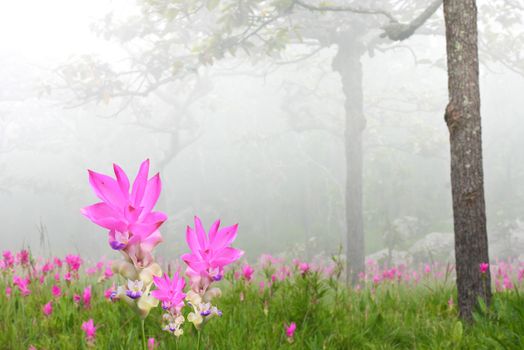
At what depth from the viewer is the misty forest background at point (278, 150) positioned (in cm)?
1877

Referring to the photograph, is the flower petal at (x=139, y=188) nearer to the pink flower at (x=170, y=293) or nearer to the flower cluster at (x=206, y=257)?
the flower cluster at (x=206, y=257)

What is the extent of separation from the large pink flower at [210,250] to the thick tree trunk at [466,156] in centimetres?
306

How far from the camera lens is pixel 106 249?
28047 mm

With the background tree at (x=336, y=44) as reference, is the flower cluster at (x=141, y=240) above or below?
below

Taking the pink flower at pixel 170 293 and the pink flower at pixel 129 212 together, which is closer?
the pink flower at pixel 129 212

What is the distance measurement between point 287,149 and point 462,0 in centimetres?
3083

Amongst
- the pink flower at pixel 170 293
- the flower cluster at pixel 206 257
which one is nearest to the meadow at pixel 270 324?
the pink flower at pixel 170 293

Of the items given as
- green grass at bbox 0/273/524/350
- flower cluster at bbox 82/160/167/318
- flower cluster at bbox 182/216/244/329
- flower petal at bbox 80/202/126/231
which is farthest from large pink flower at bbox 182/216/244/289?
green grass at bbox 0/273/524/350

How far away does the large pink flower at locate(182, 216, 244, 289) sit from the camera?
1.32 m

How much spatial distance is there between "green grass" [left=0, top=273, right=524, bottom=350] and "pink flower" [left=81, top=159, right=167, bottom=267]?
1396 mm

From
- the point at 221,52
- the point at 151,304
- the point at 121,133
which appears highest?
the point at 121,133

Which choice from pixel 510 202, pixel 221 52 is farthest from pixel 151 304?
pixel 510 202

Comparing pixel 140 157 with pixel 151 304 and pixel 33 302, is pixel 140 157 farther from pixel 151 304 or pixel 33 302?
pixel 151 304

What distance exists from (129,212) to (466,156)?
11.4 ft
